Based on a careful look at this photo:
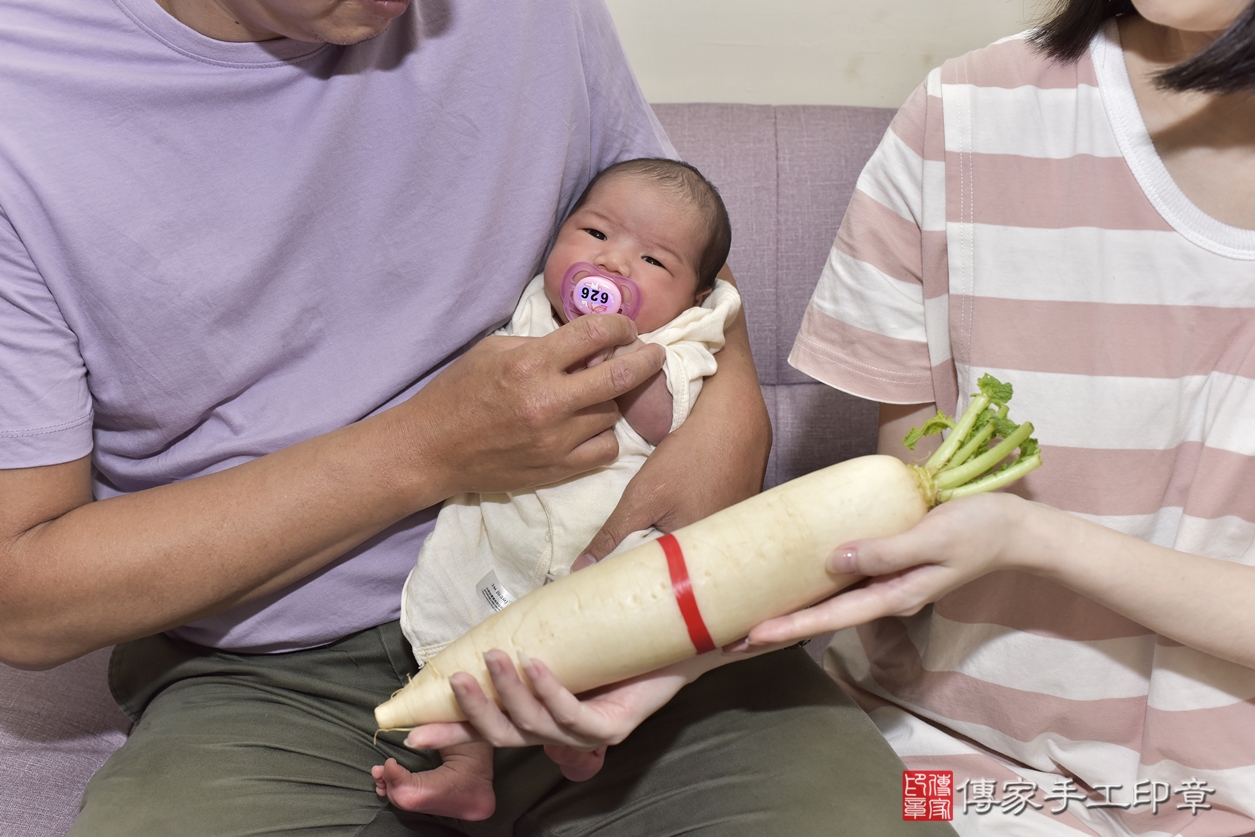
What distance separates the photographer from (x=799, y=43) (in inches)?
88.4

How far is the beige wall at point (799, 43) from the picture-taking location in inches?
86.4

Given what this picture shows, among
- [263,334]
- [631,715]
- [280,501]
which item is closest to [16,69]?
[263,334]

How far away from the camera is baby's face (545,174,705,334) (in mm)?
1419

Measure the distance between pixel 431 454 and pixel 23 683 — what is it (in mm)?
869

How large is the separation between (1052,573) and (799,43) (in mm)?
1591

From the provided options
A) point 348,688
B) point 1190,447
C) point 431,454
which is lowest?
point 348,688

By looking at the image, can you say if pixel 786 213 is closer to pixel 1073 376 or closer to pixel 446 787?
pixel 1073 376

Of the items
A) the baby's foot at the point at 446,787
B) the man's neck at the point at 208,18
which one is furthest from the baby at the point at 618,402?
the man's neck at the point at 208,18

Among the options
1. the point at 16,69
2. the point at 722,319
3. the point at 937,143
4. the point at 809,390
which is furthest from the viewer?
the point at 809,390

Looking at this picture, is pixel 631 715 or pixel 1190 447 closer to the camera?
pixel 631 715

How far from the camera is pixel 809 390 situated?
2045 mm

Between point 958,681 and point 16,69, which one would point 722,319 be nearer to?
point 958,681

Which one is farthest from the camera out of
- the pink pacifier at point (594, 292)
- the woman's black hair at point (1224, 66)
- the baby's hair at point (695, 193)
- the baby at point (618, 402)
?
the baby's hair at point (695, 193)

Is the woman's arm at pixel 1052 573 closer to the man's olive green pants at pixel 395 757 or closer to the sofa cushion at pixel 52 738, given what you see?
the man's olive green pants at pixel 395 757
